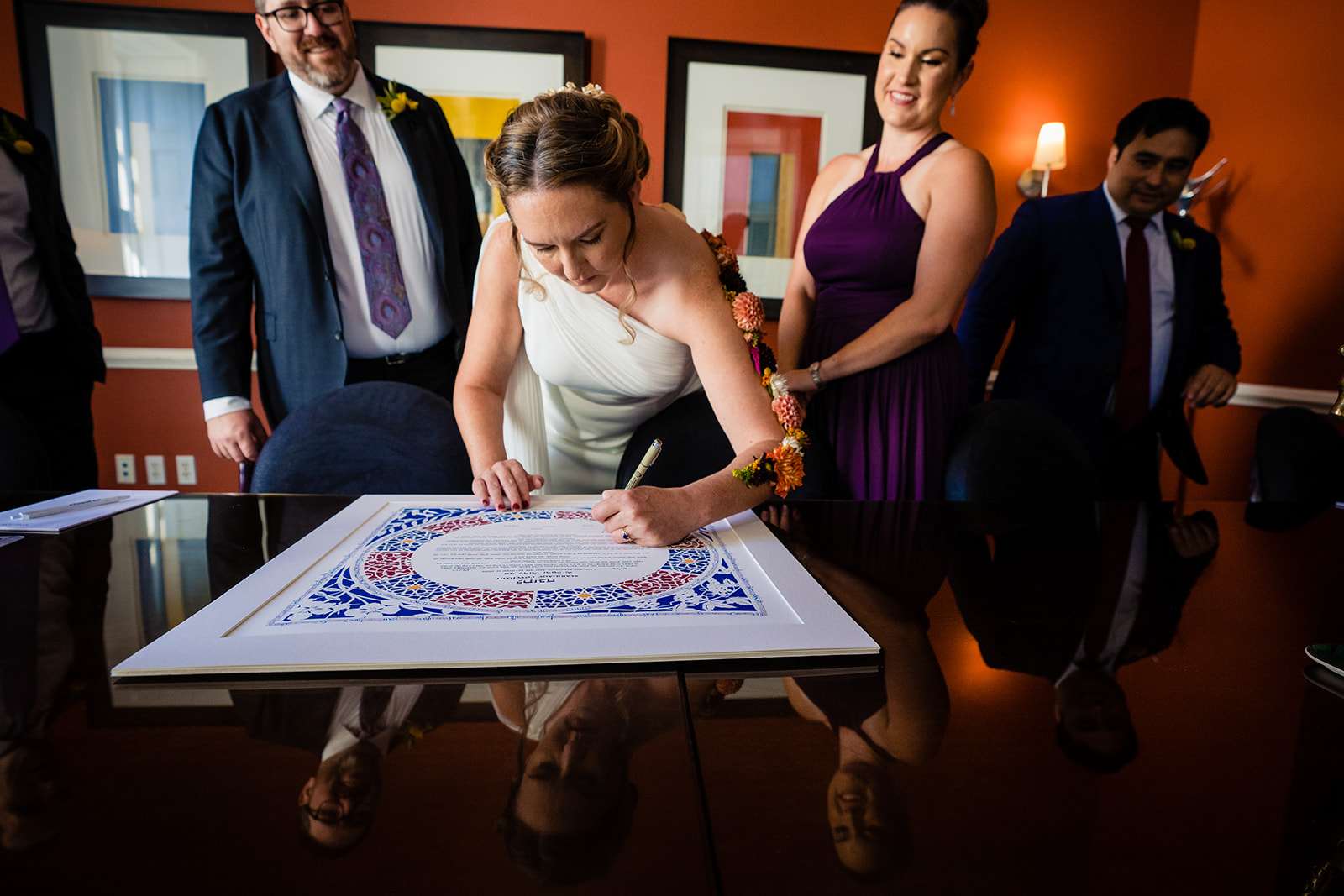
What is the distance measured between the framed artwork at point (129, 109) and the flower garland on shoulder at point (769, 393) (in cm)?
281

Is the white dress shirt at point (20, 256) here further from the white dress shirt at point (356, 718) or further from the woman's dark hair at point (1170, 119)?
the woman's dark hair at point (1170, 119)

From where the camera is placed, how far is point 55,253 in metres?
2.24

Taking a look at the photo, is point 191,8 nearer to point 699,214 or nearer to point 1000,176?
point 699,214

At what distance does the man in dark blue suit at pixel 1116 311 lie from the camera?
2383 millimetres

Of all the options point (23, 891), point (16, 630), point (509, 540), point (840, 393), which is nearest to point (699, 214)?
point (840, 393)

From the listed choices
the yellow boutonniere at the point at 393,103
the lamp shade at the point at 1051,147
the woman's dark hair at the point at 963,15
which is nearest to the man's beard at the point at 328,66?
the yellow boutonniere at the point at 393,103

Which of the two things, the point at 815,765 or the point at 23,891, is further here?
the point at 815,765

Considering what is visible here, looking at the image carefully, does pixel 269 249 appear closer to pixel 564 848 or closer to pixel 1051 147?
pixel 564 848

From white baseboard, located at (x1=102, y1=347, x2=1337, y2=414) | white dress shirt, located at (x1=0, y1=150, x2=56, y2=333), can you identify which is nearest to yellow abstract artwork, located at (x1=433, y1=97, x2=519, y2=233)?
white baseboard, located at (x1=102, y1=347, x2=1337, y2=414)

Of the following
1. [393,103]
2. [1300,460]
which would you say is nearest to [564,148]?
[393,103]

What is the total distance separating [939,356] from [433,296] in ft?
Answer: 4.83

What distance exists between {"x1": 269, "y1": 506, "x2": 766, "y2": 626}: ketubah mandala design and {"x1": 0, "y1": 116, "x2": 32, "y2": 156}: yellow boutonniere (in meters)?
2.20

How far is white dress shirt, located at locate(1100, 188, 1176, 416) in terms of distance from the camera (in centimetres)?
246

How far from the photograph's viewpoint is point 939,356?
189 cm
